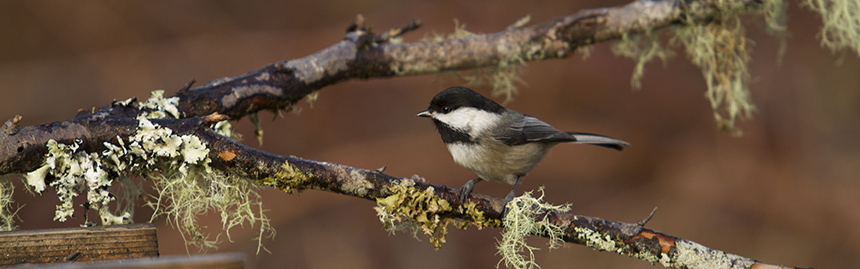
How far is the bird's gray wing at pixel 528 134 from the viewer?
2543mm

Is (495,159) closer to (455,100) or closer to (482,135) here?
(482,135)

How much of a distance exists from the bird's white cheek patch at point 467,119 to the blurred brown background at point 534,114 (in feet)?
8.84

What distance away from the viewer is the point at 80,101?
15.4 feet

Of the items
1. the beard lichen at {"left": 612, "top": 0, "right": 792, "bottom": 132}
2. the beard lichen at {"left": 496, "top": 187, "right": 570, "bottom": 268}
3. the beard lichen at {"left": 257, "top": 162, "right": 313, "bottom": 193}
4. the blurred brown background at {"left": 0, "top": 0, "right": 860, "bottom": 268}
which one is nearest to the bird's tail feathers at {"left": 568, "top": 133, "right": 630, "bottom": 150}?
the beard lichen at {"left": 612, "top": 0, "right": 792, "bottom": 132}

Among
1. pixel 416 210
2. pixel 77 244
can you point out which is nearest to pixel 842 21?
pixel 416 210

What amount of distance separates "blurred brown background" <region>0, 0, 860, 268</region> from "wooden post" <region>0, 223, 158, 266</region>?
3.62 meters

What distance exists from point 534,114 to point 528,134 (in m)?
2.75

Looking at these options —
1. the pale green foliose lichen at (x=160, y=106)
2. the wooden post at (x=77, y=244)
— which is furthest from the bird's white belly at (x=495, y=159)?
the wooden post at (x=77, y=244)

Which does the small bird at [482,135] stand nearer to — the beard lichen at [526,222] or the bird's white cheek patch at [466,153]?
the bird's white cheek patch at [466,153]

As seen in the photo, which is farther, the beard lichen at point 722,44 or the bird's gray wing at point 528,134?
the beard lichen at point 722,44

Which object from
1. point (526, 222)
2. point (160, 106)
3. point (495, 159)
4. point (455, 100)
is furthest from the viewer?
point (495, 159)

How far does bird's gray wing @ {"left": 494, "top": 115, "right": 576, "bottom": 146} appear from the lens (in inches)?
100

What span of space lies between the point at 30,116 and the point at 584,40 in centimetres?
384

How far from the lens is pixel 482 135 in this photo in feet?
8.07
